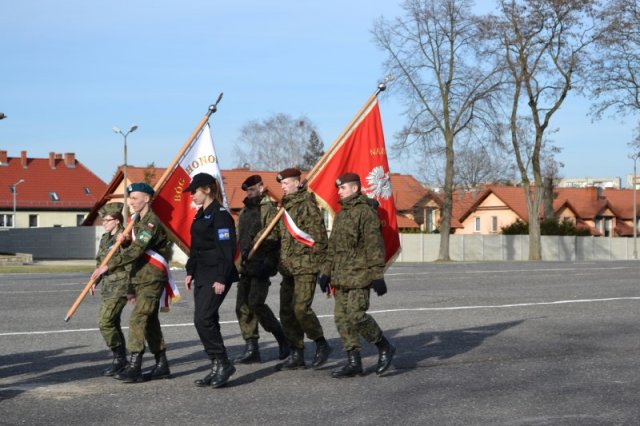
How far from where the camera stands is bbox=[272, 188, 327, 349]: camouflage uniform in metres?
9.77

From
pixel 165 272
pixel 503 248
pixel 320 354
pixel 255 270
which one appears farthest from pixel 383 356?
pixel 503 248

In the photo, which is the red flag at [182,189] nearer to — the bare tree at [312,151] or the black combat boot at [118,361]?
the black combat boot at [118,361]

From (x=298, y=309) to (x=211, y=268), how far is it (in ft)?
4.12

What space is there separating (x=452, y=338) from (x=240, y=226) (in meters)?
3.48

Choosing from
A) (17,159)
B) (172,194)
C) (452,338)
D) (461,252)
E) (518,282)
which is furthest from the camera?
(17,159)

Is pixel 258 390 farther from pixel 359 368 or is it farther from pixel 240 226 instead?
Result: pixel 240 226

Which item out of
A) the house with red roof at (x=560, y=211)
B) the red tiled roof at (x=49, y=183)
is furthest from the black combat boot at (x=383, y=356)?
the red tiled roof at (x=49, y=183)

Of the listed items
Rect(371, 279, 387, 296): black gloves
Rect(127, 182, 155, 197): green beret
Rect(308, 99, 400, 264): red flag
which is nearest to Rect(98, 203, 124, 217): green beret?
Rect(127, 182, 155, 197): green beret

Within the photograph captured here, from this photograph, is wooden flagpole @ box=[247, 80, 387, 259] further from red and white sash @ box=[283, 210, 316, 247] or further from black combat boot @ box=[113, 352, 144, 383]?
black combat boot @ box=[113, 352, 144, 383]

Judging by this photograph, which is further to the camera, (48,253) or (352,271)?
(48,253)

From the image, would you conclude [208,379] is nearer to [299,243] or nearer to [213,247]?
[213,247]

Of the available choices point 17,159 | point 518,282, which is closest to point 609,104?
point 518,282

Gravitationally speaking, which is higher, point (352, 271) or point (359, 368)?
point (352, 271)

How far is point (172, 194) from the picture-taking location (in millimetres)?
9984
